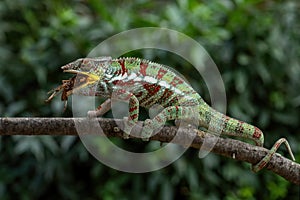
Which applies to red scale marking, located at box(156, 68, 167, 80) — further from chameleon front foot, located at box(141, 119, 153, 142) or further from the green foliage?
the green foliage

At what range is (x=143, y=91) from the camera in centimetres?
109

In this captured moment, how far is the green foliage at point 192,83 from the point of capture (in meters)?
2.26

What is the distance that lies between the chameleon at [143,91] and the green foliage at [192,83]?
1.08m

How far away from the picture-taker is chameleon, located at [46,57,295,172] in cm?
100

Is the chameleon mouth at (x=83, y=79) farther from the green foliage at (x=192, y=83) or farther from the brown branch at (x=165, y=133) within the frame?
the green foliage at (x=192, y=83)

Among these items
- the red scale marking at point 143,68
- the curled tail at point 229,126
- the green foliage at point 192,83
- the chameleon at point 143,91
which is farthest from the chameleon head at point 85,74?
the green foliage at point 192,83

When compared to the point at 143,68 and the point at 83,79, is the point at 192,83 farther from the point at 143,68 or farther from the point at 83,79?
the point at 83,79

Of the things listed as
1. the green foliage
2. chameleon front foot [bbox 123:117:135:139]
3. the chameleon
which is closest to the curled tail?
the chameleon

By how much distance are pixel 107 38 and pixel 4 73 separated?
530 millimetres

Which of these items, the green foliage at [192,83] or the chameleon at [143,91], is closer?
the chameleon at [143,91]

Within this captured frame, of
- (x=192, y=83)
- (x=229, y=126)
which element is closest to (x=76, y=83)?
(x=229, y=126)

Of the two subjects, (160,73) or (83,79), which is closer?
(83,79)

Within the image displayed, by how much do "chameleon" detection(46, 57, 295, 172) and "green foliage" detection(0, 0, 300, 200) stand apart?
108 cm

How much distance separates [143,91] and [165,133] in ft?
0.37
